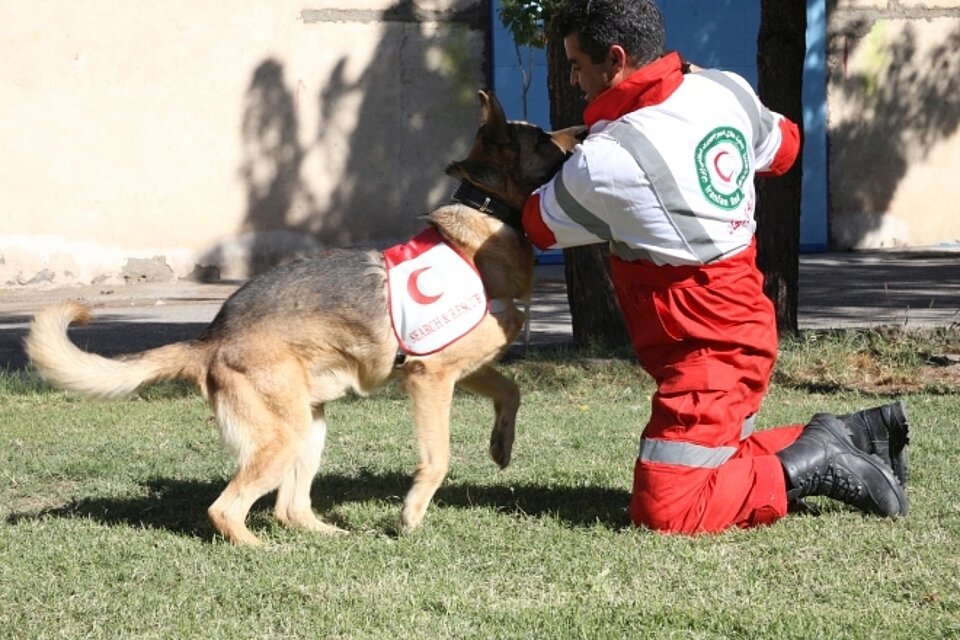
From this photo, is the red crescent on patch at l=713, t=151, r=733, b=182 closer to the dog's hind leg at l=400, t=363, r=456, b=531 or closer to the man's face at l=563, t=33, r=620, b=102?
the man's face at l=563, t=33, r=620, b=102

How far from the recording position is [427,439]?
16.2 feet

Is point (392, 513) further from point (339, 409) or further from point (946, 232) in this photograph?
point (946, 232)

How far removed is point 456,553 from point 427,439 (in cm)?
52

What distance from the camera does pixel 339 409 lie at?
7.92 m

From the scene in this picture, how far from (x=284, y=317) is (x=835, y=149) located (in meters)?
13.7

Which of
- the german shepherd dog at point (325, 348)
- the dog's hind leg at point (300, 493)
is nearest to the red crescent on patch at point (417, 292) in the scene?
the german shepherd dog at point (325, 348)

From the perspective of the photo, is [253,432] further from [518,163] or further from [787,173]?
[787,173]

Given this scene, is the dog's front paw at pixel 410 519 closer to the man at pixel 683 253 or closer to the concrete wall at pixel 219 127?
the man at pixel 683 253

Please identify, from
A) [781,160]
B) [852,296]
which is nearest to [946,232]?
[852,296]

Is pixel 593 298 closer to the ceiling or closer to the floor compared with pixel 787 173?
closer to the floor

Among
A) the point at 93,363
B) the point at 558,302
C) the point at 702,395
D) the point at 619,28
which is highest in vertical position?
the point at 619,28

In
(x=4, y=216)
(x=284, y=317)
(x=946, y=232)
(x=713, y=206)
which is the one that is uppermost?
(x=713, y=206)

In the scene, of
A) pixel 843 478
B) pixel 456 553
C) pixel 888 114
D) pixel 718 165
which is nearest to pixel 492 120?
pixel 718 165

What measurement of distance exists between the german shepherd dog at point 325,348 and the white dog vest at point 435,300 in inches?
1.8
